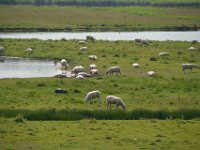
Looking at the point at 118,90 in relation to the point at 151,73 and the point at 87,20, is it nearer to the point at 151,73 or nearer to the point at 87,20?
the point at 151,73

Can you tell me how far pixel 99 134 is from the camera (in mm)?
23484

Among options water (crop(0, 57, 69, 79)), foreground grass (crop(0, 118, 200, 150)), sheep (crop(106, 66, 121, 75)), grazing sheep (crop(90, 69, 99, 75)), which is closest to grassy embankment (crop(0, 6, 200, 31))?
water (crop(0, 57, 69, 79))

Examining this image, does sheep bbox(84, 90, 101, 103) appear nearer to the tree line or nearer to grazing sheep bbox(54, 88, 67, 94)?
grazing sheep bbox(54, 88, 67, 94)

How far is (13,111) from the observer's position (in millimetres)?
27500

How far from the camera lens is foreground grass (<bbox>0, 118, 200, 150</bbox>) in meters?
21.6

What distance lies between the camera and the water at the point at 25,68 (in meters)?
43.2

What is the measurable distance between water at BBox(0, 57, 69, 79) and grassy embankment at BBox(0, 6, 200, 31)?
49917 millimetres

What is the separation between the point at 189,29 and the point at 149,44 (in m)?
46.2

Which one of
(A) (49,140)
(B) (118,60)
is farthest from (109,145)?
(B) (118,60)

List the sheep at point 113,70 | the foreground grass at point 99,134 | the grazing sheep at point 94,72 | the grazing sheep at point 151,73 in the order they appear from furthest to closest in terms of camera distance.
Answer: the grazing sheep at point 94,72
the sheep at point 113,70
the grazing sheep at point 151,73
the foreground grass at point 99,134

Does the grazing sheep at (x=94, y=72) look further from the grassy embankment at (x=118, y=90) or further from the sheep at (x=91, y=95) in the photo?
the sheep at (x=91, y=95)

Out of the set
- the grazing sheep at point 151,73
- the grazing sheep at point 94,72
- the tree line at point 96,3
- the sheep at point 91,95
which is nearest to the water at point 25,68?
the grazing sheep at point 94,72

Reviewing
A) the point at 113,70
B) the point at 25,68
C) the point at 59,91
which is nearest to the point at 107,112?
the point at 59,91

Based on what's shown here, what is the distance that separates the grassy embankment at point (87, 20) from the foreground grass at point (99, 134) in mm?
77462
